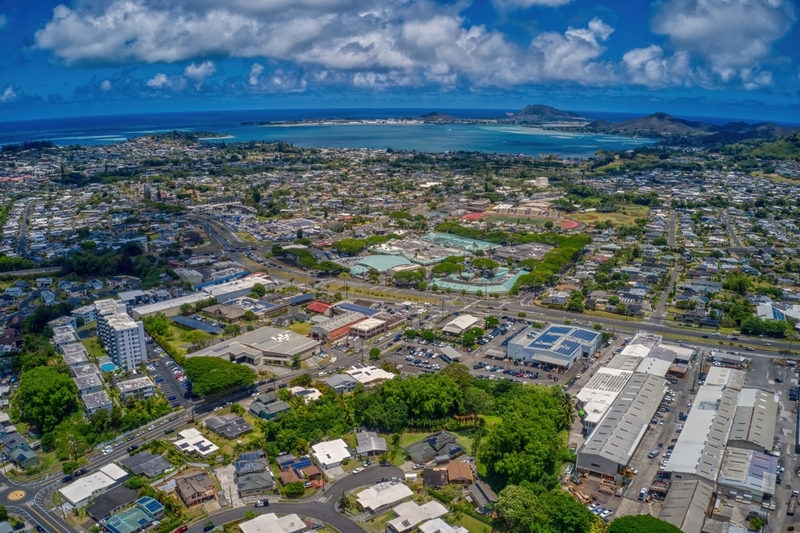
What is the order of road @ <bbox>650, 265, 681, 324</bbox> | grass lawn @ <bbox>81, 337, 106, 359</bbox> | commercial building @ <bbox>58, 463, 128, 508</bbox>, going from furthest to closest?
road @ <bbox>650, 265, 681, 324</bbox>, grass lawn @ <bbox>81, 337, 106, 359</bbox>, commercial building @ <bbox>58, 463, 128, 508</bbox>

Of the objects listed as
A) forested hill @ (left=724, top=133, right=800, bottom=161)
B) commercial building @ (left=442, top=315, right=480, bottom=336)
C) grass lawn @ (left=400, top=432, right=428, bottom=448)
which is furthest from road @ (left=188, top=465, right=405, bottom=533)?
forested hill @ (left=724, top=133, right=800, bottom=161)

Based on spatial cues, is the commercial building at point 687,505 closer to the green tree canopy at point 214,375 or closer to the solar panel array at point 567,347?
the solar panel array at point 567,347

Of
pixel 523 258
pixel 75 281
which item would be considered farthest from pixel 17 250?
pixel 523 258

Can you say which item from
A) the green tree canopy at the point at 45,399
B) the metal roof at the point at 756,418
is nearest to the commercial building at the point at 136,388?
the green tree canopy at the point at 45,399

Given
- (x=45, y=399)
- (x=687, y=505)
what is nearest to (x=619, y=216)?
(x=687, y=505)

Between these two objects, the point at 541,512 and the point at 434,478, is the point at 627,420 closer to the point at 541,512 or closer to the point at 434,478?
the point at 541,512

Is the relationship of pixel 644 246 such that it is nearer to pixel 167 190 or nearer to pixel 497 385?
pixel 497 385

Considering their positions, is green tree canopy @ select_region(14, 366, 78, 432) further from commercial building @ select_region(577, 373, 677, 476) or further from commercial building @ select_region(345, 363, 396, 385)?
commercial building @ select_region(577, 373, 677, 476)
